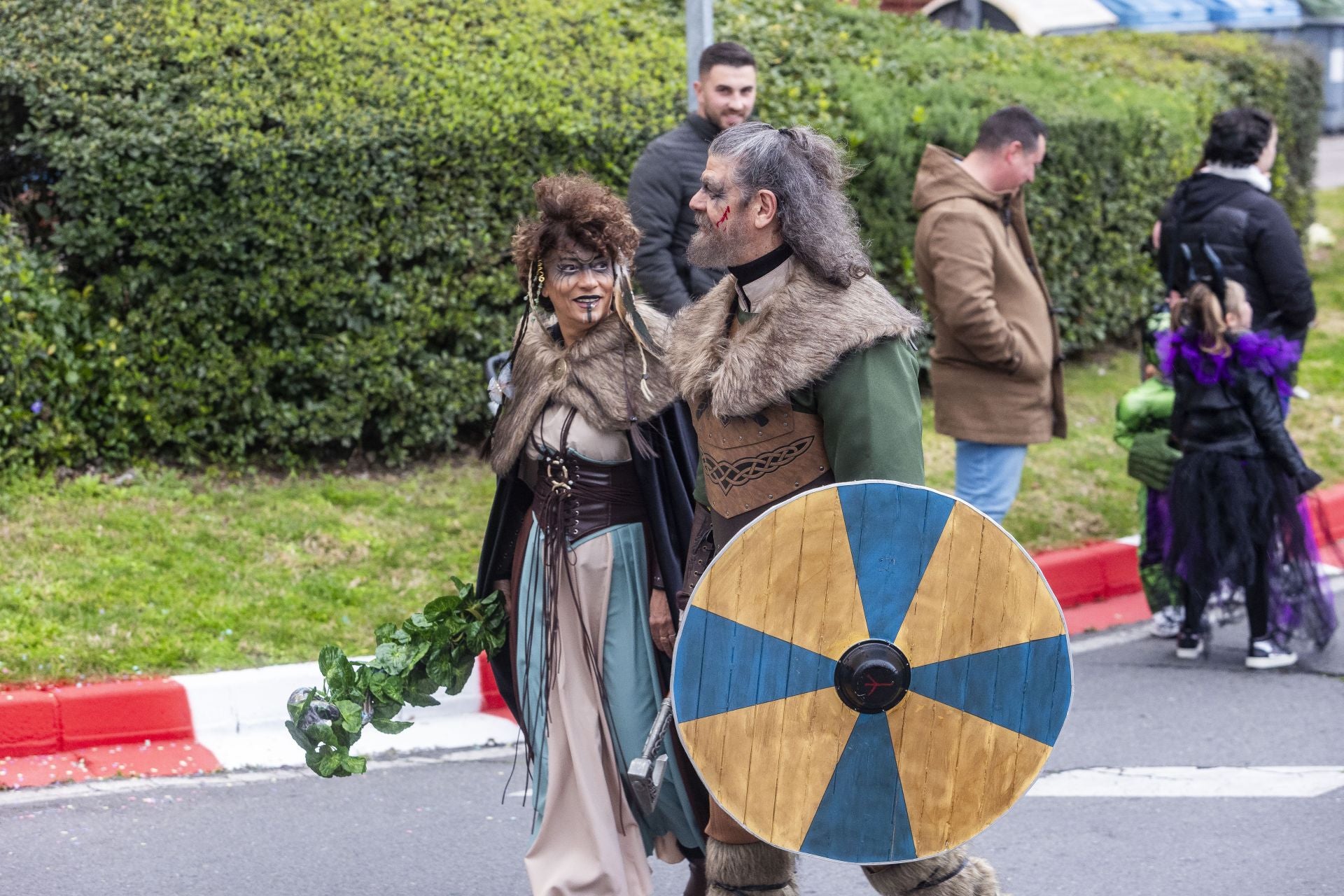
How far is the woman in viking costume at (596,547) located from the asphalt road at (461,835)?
1.91 feet

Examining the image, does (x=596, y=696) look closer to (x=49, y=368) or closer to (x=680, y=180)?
(x=680, y=180)

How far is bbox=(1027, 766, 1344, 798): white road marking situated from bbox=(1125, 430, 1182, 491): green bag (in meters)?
1.35

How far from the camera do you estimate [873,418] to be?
9.55 feet

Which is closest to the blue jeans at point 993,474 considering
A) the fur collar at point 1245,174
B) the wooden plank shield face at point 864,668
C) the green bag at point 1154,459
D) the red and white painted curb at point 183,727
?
the green bag at point 1154,459

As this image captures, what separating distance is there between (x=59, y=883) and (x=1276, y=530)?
413cm

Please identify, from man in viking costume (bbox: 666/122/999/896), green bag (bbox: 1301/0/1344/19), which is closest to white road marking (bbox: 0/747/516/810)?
man in viking costume (bbox: 666/122/999/896)

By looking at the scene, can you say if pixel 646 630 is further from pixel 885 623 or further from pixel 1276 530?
pixel 1276 530

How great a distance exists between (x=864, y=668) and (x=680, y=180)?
3132 millimetres

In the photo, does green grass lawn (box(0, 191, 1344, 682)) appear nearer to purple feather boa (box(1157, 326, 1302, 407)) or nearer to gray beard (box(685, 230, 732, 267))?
purple feather boa (box(1157, 326, 1302, 407))

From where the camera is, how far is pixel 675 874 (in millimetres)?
4301

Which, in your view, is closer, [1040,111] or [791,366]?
[791,366]

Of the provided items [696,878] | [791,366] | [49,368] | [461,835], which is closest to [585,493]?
[791,366]

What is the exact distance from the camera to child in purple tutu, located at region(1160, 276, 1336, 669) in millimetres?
5730

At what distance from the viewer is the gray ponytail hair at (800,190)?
9.82 feet
